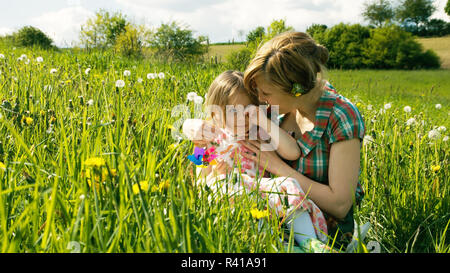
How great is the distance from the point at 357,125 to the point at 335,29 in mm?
36110

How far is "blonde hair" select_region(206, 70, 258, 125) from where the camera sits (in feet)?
8.20

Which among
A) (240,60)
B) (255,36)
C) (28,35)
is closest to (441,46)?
(28,35)

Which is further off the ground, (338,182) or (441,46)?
(441,46)

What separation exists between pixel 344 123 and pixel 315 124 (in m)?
0.17

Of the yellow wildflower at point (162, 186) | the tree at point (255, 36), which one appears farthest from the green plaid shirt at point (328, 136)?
the tree at point (255, 36)

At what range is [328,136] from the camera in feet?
7.37

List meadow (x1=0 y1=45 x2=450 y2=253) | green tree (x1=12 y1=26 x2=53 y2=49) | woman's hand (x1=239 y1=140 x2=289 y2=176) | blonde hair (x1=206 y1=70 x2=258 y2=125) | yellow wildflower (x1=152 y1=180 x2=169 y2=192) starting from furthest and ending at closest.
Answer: green tree (x1=12 y1=26 x2=53 y2=49) → blonde hair (x1=206 y1=70 x2=258 y2=125) → woman's hand (x1=239 y1=140 x2=289 y2=176) → yellow wildflower (x1=152 y1=180 x2=169 y2=192) → meadow (x1=0 y1=45 x2=450 y2=253)

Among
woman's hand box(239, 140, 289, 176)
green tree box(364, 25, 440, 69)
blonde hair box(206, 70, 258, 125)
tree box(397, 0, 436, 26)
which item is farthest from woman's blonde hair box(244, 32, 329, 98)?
tree box(397, 0, 436, 26)

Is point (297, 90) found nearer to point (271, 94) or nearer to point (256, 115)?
point (271, 94)

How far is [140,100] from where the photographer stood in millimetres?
3270

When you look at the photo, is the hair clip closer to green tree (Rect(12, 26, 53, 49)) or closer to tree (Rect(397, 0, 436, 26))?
green tree (Rect(12, 26, 53, 49))

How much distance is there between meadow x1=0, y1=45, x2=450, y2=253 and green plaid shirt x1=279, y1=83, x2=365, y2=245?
0.24m
